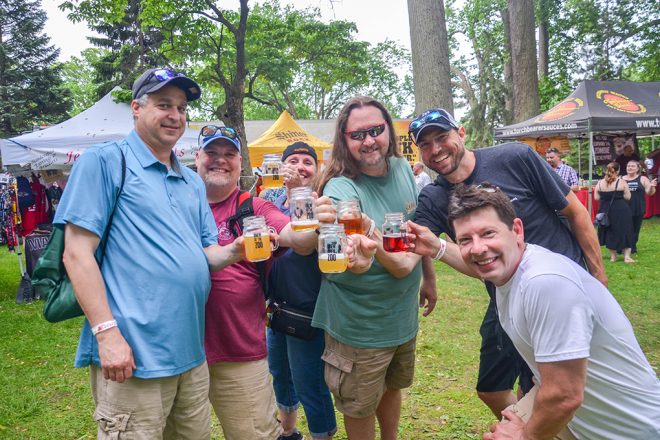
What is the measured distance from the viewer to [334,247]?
2.09 m

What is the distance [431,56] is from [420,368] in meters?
4.64

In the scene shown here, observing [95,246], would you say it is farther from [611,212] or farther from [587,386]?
[611,212]

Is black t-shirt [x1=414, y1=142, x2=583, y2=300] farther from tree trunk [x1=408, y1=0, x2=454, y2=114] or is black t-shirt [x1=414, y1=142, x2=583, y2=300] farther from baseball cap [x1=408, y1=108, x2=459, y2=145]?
tree trunk [x1=408, y1=0, x2=454, y2=114]

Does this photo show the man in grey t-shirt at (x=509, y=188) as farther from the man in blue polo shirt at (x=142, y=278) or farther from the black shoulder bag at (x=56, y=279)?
the black shoulder bag at (x=56, y=279)

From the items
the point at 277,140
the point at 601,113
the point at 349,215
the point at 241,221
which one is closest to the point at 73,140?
the point at 277,140

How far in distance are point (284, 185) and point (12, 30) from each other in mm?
28649

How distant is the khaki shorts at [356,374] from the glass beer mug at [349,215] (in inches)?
30.4

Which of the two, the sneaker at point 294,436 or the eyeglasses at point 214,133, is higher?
the eyeglasses at point 214,133

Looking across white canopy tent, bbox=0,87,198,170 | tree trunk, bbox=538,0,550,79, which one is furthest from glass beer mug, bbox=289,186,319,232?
tree trunk, bbox=538,0,550,79

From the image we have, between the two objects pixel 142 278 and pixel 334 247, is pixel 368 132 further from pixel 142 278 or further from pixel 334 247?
pixel 142 278

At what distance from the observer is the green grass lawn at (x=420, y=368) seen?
3.69 meters

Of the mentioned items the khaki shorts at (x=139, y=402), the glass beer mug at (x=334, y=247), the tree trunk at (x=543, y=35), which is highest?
the tree trunk at (x=543, y=35)

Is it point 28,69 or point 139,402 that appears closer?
point 139,402

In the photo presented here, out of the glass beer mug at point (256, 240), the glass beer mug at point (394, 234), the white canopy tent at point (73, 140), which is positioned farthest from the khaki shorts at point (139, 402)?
the white canopy tent at point (73, 140)
